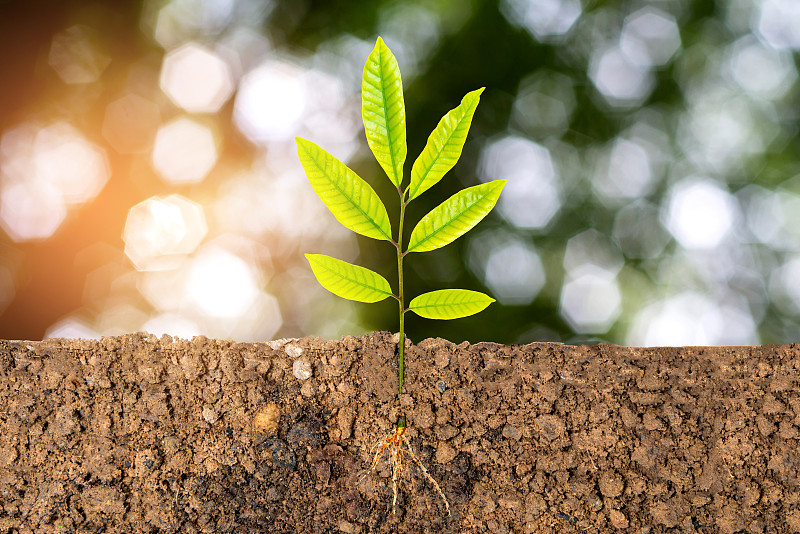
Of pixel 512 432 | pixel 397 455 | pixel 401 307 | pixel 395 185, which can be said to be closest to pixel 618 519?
pixel 512 432

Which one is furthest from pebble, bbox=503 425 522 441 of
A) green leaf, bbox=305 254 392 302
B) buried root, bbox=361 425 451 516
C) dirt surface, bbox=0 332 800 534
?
green leaf, bbox=305 254 392 302

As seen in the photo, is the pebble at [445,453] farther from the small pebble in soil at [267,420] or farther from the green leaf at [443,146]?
the green leaf at [443,146]

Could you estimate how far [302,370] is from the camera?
834 millimetres

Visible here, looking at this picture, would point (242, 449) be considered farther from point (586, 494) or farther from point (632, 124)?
point (632, 124)

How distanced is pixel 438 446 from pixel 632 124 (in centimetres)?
79

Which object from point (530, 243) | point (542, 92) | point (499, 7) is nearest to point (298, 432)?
point (530, 243)

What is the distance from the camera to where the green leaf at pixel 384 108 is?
740mm

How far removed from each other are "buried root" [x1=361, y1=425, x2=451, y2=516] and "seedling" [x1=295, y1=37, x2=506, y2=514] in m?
0.19

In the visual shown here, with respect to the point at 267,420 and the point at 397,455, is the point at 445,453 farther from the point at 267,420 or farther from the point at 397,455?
the point at 267,420

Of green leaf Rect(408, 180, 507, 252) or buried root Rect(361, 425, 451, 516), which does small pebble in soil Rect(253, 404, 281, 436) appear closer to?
buried root Rect(361, 425, 451, 516)

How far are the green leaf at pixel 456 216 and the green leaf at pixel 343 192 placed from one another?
0.05m

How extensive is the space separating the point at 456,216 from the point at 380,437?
1.09ft

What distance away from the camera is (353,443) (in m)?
0.82

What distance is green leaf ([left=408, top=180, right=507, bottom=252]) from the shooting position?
2.47ft
